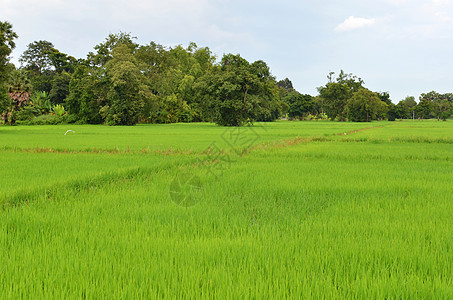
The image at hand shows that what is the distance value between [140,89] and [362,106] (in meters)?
42.3

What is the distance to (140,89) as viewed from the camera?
36.2 meters

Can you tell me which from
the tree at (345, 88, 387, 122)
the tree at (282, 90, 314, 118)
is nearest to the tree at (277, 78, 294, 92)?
the tree at (282, 90, 314, 118)

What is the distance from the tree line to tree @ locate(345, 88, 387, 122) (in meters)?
0.18

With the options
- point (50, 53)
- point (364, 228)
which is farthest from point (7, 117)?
point (364, 228)

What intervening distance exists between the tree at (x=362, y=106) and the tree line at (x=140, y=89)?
178mm

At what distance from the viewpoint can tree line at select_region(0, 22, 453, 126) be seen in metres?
30.6

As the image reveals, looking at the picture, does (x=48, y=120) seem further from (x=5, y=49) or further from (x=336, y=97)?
(x=336, y=97)

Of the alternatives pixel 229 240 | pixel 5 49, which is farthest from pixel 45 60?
pixel 229 240

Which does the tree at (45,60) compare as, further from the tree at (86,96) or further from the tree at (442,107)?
the tree at (442,107)

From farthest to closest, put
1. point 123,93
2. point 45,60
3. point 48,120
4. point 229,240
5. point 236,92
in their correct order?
1. point 45,60
2. point 48,120
3. point 123,93
4. point 236,92
5. point 229,240

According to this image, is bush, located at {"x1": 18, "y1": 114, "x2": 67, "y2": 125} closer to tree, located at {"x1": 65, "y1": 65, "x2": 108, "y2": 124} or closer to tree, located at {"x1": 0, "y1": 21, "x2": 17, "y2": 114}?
tree, located at {"x1": 65, "y1": 65, "x2": 108, "y2": 124}

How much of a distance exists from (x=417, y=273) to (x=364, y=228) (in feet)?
2.46

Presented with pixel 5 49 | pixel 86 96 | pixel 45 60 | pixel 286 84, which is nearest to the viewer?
pixel 5 49

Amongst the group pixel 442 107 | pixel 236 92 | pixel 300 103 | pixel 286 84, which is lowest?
pixel 236 92
